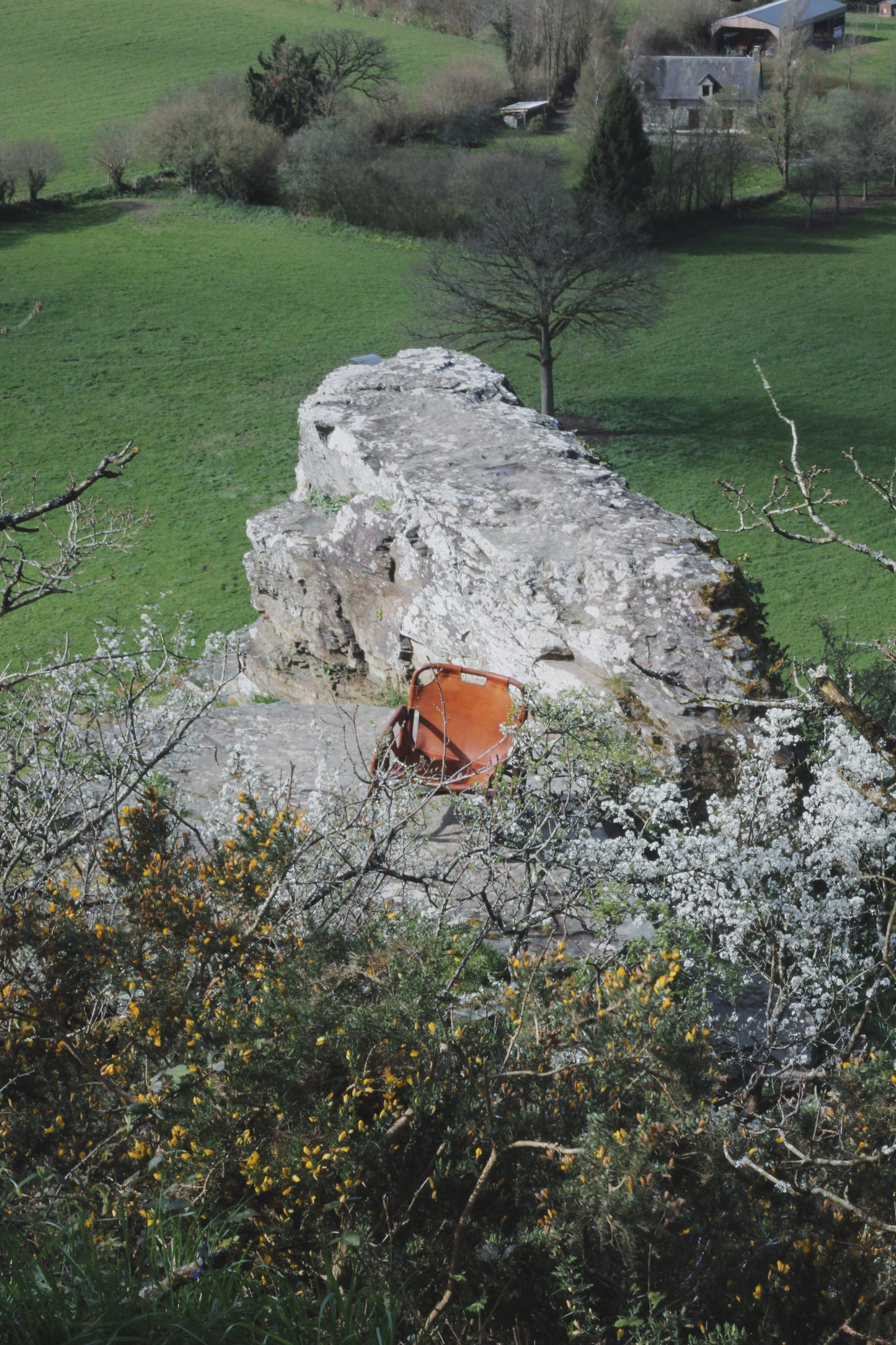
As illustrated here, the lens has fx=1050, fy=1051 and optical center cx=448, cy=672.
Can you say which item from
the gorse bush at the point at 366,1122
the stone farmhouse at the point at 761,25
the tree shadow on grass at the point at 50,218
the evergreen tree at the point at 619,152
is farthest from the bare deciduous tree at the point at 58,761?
the stone farmhouse at the point at 761,25

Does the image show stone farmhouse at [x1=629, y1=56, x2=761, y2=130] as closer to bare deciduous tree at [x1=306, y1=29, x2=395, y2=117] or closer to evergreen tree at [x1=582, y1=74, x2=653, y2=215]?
bare deciduous tree at [x1=306, y1=29, x2=395, y2=117]

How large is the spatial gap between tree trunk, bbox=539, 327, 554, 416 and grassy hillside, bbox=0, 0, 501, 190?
23654mm

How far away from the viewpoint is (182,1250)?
2719 mm

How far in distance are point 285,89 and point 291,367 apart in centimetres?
1772

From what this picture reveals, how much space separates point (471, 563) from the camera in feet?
29.4

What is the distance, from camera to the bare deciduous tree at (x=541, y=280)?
22.6 meters

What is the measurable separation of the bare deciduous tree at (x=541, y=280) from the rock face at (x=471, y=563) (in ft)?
34.4

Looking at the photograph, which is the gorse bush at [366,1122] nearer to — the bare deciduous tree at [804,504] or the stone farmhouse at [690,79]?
the bare deciduous tree at [804,504]

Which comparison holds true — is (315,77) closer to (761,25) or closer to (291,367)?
(291,367)

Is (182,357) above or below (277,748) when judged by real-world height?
above

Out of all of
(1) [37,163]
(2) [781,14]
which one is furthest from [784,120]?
(1) [37,163]

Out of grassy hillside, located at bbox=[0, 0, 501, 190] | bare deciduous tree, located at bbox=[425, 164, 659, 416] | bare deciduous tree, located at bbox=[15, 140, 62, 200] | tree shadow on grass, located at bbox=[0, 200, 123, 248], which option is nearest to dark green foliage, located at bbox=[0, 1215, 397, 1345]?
bare deciduous tree, located at bbox=[425, 164, 659, 416]

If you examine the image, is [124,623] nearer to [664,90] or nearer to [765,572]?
[765,572]

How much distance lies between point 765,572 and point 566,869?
1208 centimetres
